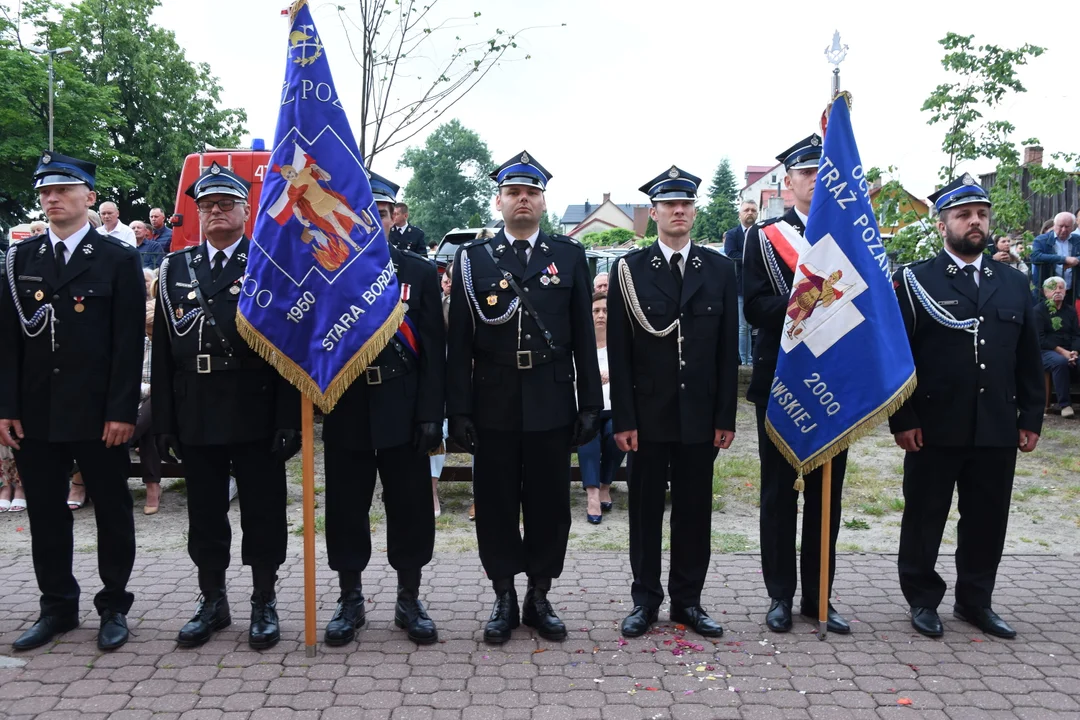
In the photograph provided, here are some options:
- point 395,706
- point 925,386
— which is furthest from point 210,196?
point 925,386

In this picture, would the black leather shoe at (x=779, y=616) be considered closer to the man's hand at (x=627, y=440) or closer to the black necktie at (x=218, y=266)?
the man's hand at (x=627, y=440)

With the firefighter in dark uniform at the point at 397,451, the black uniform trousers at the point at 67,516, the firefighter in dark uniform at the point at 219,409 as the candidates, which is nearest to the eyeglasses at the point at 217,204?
the firefighter in dark uniform at the point at 219,409

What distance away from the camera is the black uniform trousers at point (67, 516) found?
4.53 meters

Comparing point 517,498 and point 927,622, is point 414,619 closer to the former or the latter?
point 517,498

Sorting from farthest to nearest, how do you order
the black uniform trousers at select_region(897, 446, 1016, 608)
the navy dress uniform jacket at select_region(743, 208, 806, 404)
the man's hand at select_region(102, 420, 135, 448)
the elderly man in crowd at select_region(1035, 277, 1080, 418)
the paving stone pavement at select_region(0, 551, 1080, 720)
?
the elderly man in crowd at select_region(1035, 277, 1080, 418)
the navy dress uniform jacket at select_region(743, 208, 806, 404)
the black uniform trousers at select_region(897, 446, 1016, 608)
the man's hand at select_region(102, 420, 135, 448)
the paving stone pavement at select_region(0, 551, 1080, 720)

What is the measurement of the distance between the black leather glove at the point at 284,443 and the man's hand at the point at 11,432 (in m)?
1.23

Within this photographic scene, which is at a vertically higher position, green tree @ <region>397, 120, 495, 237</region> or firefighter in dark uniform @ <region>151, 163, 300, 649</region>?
green tree @ <region>397, 120, 495, 237</region>

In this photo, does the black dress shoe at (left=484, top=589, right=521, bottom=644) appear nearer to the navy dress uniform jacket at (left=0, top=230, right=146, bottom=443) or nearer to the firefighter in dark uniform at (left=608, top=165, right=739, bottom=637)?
the firefighter in dark uniform at (left=608, top=165, right=739, bottom=637)

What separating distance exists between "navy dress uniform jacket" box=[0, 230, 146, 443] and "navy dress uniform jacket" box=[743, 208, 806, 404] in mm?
3135

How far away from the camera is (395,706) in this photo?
12.5ft

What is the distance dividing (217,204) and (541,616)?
8.47 feet

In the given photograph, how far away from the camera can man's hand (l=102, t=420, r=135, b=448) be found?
4414 mm

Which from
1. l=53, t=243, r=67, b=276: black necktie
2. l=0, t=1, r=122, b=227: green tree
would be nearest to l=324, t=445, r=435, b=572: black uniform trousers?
l=53, t=243, r=67, b=276: black necktie

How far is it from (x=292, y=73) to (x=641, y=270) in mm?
1949
